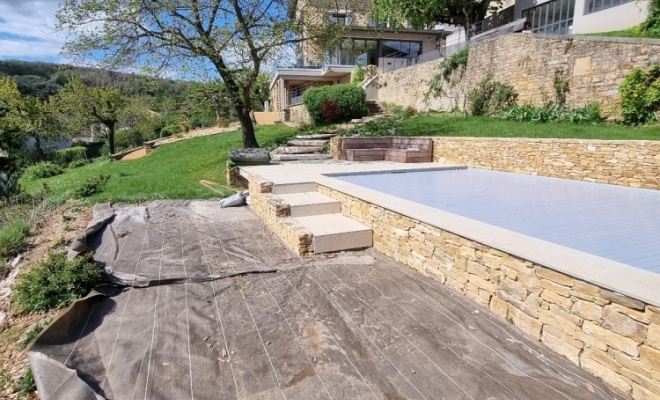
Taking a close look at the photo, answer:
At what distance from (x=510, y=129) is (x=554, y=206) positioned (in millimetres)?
5931

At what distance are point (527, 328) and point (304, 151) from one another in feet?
30.1

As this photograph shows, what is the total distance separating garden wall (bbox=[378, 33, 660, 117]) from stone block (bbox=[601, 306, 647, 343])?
31.9 feet

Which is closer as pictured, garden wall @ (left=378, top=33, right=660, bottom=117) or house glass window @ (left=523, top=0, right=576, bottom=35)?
garden wall @ (left=378, top=33, right=660, bottom=117)

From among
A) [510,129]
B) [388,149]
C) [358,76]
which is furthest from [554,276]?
[358,76]

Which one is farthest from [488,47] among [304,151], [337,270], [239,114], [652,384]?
[652,384]

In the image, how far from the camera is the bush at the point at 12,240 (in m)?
4.86

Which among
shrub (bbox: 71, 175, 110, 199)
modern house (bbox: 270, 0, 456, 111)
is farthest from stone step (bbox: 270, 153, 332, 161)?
modern house (bbox: 270, 0, 456, 111)

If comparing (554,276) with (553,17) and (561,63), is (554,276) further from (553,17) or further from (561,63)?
(553,17)

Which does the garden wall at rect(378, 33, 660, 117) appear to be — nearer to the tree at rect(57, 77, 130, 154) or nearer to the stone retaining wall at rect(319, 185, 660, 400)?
the stone retaining wall at rect(319, 185, 660, 400)

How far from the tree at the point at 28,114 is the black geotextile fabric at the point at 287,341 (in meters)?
23.0

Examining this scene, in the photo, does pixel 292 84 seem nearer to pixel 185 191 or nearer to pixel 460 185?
pixel 185 191

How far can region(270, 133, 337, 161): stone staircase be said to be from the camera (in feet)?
34.9

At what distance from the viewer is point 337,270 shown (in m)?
3.97

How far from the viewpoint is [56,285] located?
3340 millimetres
